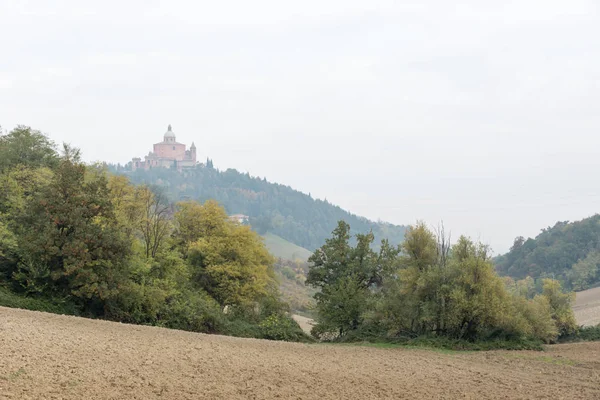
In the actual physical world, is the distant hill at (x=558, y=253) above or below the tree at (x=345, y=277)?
above

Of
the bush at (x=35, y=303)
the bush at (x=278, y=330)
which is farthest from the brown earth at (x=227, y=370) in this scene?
the bush at (x=278, y=330)

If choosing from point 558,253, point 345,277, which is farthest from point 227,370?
point 558,253

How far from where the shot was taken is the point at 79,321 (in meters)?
22.5

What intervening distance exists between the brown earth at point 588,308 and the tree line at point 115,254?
150 feet

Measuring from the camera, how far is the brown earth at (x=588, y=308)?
7476 centimetres

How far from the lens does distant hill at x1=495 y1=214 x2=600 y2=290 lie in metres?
148

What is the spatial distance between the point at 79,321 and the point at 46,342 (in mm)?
6545

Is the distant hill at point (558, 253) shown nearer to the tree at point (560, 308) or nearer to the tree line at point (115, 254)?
the tree at point (560, 308)

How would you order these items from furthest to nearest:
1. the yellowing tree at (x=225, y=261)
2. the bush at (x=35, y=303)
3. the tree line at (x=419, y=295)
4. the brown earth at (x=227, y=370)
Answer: the yellowing tree at (x=225, y=261)
the tree line at (x=419, y=295)
the bush at (x=35, y=303)
the brown earth at (x=227, y=370)

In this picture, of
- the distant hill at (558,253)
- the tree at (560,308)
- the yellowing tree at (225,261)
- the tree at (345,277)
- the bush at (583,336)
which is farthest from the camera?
the distant hill at (558,253)

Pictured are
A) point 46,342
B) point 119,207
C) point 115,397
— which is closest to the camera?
point 115,397

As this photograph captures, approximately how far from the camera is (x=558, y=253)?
15600 centimetres

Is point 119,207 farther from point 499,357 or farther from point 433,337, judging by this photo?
point 499,357

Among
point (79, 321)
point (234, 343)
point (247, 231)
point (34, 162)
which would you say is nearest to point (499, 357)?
point (234, 343)
